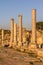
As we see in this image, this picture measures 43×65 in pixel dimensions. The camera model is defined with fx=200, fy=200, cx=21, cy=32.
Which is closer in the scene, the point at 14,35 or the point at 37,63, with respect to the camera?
the point at 37,63

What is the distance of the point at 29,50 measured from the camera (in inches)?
847

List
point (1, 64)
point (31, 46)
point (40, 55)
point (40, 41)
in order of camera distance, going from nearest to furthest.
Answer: point (1, 64)
point (40, 55)
point (31, 46)
point (40, 41)

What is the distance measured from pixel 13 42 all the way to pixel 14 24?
111 inches

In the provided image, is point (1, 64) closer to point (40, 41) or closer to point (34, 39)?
point (34, 39)

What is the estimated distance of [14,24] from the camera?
30219 mm

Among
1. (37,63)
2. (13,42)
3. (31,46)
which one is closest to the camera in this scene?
(37,63)

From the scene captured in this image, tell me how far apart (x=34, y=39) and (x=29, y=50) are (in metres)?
1.36

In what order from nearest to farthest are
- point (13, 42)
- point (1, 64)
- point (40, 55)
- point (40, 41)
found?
point (1, 64)
point (40, 55)
point (13, 42)
point (40, 41)

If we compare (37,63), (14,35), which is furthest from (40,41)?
(37,63)

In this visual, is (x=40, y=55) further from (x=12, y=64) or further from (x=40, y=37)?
(x=40, y=37)

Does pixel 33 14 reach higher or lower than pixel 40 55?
higher

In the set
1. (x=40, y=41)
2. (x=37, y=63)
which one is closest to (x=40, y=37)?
(x=40, y=41)

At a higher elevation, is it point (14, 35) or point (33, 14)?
point (33, 14)

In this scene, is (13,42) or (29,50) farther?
(13,42)
